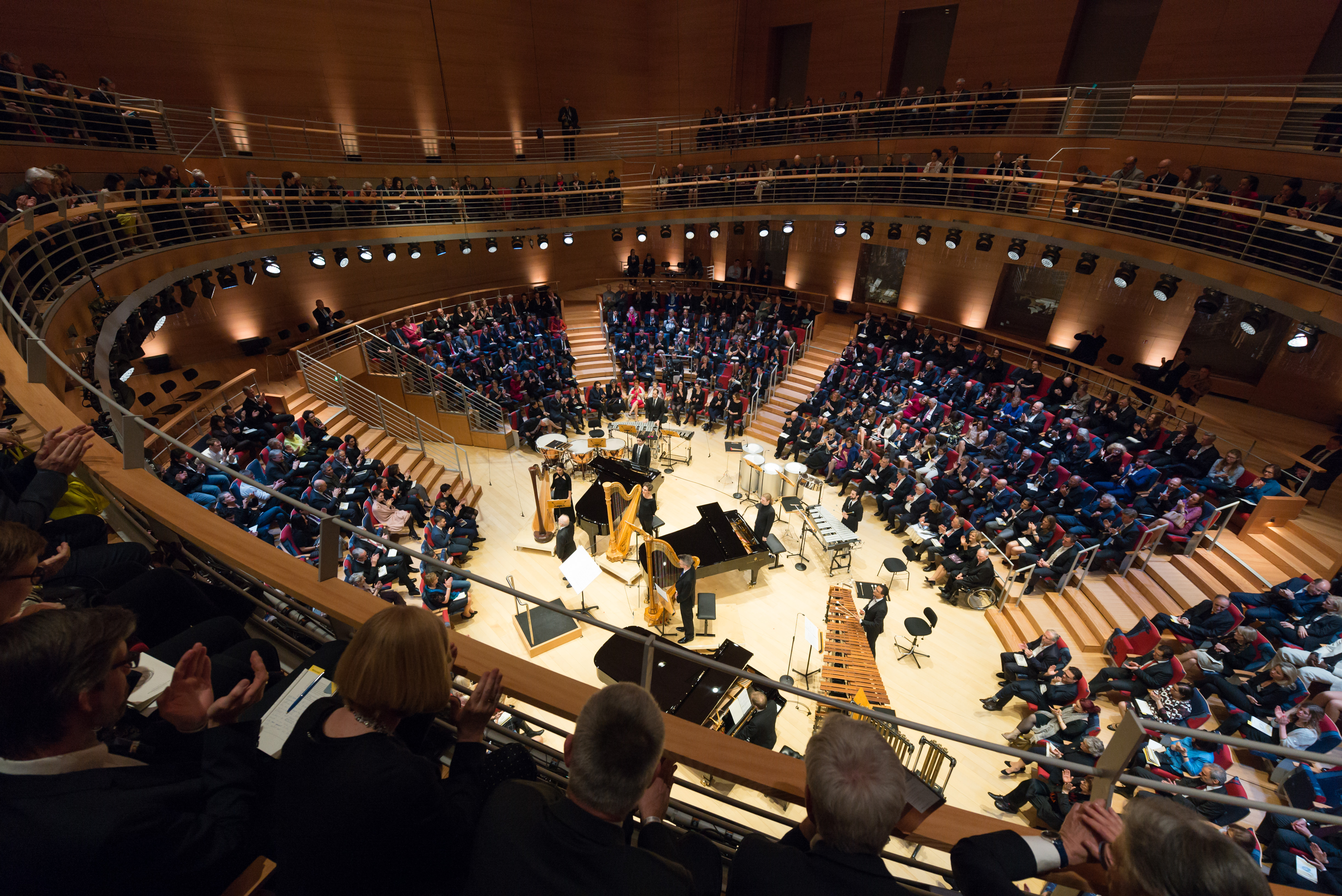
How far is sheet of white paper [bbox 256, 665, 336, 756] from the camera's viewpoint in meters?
1.77

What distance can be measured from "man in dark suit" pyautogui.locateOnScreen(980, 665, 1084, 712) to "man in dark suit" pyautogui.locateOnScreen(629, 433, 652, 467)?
23.7ft

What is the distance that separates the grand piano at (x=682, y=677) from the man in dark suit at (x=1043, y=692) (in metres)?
3.05

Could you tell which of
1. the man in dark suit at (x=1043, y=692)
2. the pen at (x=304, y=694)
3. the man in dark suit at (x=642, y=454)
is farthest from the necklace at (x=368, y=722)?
the man in dark suit at (x=642, y=454)

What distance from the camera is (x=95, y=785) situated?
3.92 ft

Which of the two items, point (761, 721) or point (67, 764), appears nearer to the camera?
point (67, 764)

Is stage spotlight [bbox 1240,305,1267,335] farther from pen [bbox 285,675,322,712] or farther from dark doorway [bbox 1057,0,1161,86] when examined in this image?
pen [bbox 285,675,322,712]

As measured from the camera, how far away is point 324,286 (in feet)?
49.7

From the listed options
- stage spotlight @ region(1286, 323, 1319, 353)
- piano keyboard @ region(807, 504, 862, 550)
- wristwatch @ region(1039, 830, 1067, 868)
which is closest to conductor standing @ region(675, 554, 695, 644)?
piano keyboard @ region(807, 504, 862, 550)

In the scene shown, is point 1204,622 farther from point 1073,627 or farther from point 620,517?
point 620,517

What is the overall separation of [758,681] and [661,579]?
6642 mm

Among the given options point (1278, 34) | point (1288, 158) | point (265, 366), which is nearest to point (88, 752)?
point (265, 366)

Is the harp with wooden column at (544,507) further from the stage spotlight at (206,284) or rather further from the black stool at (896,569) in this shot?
the stage spotlight at (206,284)

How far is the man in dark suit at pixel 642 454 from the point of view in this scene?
12.1 metres

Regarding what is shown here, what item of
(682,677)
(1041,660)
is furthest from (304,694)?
(1041,660)
